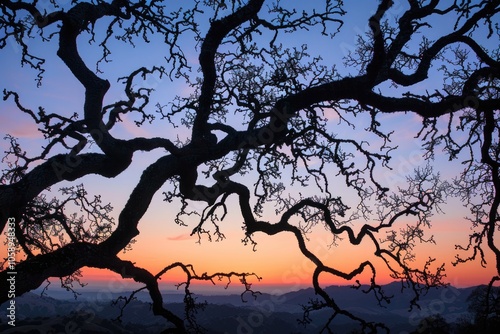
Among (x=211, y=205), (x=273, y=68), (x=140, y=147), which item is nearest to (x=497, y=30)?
(x=273, y=68)

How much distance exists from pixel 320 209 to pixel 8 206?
19.9ft

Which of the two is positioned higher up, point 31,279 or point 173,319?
point 31,279

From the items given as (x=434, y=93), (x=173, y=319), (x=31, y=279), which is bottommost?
(x=173, y=319)

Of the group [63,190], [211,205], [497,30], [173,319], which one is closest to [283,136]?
[211,205]

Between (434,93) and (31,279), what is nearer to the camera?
(31,279)

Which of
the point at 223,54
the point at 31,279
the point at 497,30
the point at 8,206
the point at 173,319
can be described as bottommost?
the point at 173,319

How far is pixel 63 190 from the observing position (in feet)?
33.9

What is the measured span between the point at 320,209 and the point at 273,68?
3.76 meters

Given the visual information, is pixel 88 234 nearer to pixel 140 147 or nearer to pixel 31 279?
pixel 140 147

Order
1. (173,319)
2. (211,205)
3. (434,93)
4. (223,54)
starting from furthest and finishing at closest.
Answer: (223,54)
(211,205)
(434,93)
(173,319)

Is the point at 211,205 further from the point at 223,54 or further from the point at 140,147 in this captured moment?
the point at 223,54

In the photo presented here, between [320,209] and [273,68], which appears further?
[273,68]

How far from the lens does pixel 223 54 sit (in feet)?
35.0

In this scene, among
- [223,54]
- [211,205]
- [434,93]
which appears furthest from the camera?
[223,54]
